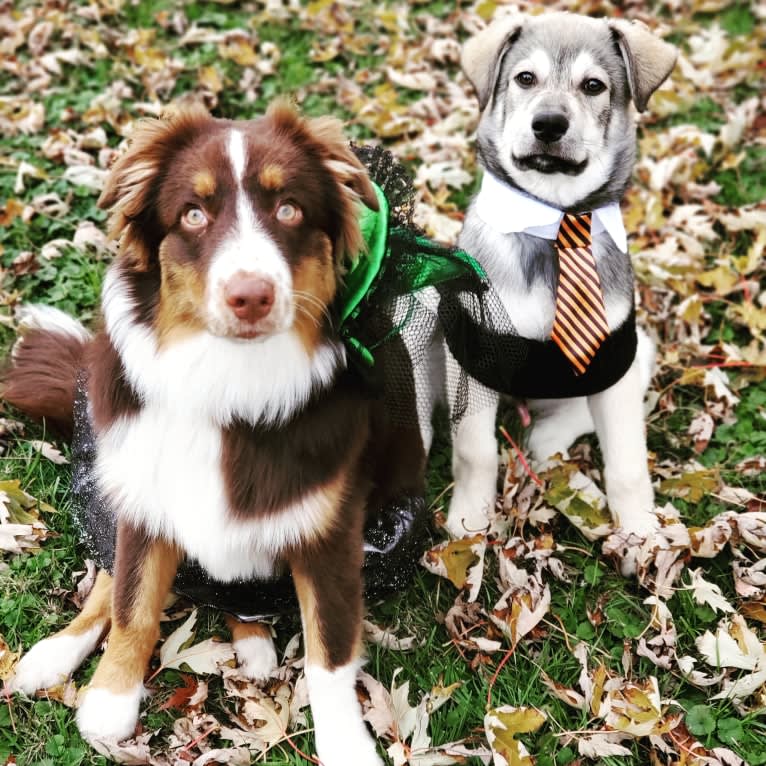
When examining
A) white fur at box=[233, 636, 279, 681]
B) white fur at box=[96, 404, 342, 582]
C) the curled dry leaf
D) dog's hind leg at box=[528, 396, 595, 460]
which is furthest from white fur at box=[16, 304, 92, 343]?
dog's hind leg at box=[528, 396, 595, 460]

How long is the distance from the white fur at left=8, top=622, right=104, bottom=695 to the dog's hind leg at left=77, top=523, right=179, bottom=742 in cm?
19

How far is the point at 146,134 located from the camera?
2.24 metres

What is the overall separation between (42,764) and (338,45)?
4.61m

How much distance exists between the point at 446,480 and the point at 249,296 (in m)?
1.76

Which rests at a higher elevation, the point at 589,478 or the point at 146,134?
the point at 146,134

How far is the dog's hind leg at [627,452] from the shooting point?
3.21 meters

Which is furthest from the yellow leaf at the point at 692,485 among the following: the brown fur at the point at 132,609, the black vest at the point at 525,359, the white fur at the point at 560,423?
the brown fur at the point at 132,609

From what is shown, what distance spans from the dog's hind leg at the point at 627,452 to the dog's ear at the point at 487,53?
1192 millimetres

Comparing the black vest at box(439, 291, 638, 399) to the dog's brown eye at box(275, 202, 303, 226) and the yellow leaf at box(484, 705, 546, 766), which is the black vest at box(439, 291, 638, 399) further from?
the yellow leaf at box(484, 705, 546, 766)

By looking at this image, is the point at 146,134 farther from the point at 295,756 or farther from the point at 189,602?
the point at 295,756

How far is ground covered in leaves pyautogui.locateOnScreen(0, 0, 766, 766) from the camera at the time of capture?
267cm

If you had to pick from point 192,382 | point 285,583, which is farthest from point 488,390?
point 192,382

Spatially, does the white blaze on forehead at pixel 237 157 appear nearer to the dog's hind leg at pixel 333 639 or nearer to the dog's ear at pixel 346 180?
the dog's ear at pixel 346 180

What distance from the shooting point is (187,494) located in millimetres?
2447
